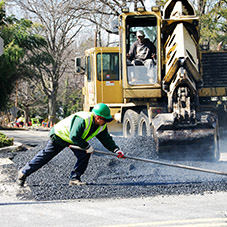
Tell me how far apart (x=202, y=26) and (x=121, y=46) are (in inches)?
386

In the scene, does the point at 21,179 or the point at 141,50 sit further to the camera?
the point at 141,50

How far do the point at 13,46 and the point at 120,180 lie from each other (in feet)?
66.7

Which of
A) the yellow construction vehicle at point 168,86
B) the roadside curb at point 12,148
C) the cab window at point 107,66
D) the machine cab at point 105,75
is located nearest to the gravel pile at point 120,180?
the yellow construction vehicle at point 168,86

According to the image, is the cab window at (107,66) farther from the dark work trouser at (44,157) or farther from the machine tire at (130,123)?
the dark work trouser at (44,157)

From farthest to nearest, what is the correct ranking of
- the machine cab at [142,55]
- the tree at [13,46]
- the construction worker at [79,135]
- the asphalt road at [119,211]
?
1. the tree at [13,46]
2. the machine cab at [142,55]
3. the construction worker at [79,135]
4. the asphalt road at [119,211]

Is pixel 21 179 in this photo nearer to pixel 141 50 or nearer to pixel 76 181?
pixel 76 181

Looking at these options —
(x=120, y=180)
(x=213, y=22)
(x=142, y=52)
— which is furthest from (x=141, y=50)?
(x=213, y=22)

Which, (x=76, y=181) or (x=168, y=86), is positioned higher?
(x=168, y=86)

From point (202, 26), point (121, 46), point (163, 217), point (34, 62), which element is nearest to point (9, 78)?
point (34, 62)

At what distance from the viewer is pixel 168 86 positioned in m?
10.7

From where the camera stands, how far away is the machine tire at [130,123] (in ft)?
41.1

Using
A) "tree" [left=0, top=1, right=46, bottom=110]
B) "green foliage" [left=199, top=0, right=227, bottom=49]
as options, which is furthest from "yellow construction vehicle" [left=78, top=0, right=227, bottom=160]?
"tree" [left=0, top=1, right=46, bottom=110]

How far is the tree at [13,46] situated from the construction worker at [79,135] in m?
18.5

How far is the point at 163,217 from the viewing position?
5250mm
